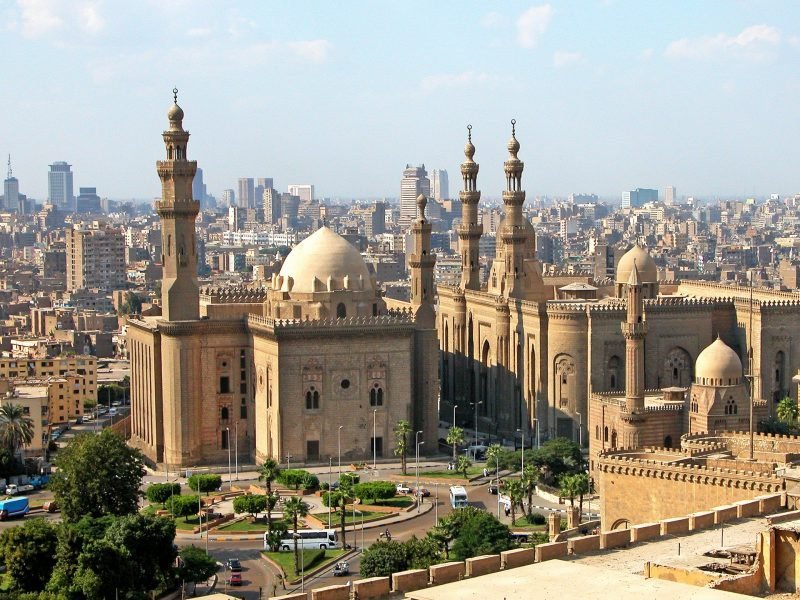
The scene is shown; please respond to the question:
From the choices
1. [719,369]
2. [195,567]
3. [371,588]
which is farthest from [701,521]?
[719,369]

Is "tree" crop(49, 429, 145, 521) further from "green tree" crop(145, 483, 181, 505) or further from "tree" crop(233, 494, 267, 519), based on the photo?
"green tree" crop(145, 483, 181, 505)

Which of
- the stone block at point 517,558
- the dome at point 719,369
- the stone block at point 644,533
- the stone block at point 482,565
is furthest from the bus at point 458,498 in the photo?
the stone block at point 482,565

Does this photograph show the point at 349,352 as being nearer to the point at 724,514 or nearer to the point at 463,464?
the point at 463,464

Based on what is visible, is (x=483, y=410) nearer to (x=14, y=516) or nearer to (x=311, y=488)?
(x=311, y=488)

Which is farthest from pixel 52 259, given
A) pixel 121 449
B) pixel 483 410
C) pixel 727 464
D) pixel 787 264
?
pixel 727 464

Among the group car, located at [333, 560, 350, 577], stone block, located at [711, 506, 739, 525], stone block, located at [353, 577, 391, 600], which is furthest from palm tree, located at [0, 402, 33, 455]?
stone block, located at [353, 577, 391, 600]

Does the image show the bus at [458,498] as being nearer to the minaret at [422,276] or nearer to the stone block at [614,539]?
the minaret at [422,276]
